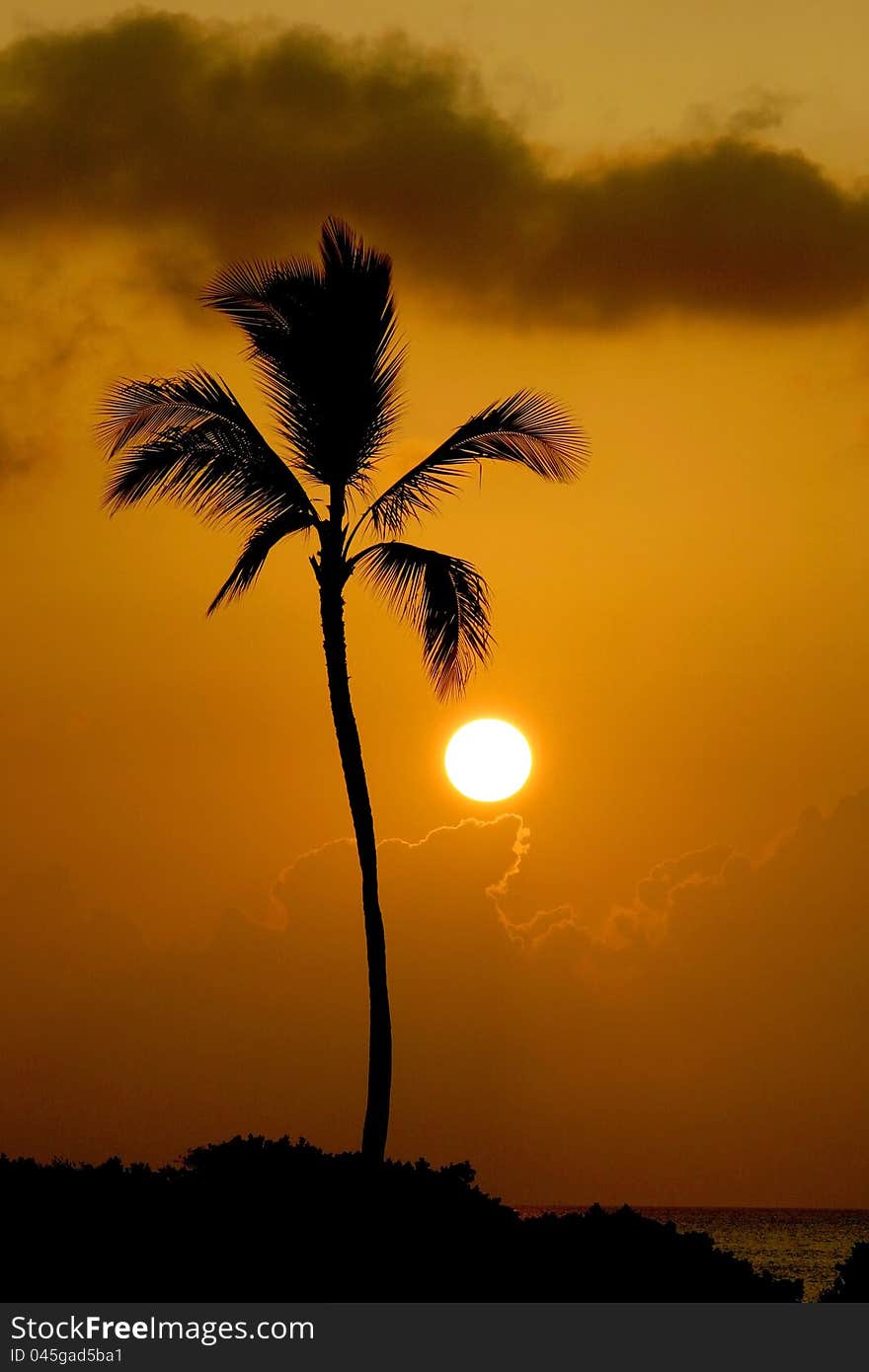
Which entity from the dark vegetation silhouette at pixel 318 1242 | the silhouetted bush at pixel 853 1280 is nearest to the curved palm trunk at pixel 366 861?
the dark vegetation silhouette at pixel 318 1242

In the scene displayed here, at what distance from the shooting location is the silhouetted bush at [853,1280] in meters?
16.6

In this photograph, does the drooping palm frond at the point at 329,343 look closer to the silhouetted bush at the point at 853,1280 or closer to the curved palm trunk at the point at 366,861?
the curved palm trunk at the point at 366,861

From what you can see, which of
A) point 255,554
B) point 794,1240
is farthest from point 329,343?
point 794,1240

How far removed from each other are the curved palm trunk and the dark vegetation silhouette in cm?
66

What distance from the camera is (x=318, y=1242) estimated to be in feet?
49.0

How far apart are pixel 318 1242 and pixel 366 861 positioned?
15.0ft

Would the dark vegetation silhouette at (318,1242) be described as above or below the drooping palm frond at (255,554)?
below

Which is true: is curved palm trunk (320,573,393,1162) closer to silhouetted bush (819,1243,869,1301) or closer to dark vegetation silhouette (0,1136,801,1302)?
dark vegetation silhouette (0,1136,801,1302)

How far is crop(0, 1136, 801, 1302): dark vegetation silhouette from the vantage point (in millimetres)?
14391

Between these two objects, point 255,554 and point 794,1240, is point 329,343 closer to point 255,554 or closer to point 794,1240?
point 255,554

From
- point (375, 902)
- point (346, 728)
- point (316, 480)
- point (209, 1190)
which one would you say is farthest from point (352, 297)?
point (209, 1190)

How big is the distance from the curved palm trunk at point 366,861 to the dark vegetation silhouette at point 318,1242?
66cm

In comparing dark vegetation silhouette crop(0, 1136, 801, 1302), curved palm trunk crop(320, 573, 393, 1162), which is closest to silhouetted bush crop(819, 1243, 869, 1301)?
dark vegetation silhouette crop(0, 1136, 801, 1302)

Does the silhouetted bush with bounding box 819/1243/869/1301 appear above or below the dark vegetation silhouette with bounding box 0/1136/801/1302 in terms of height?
below
